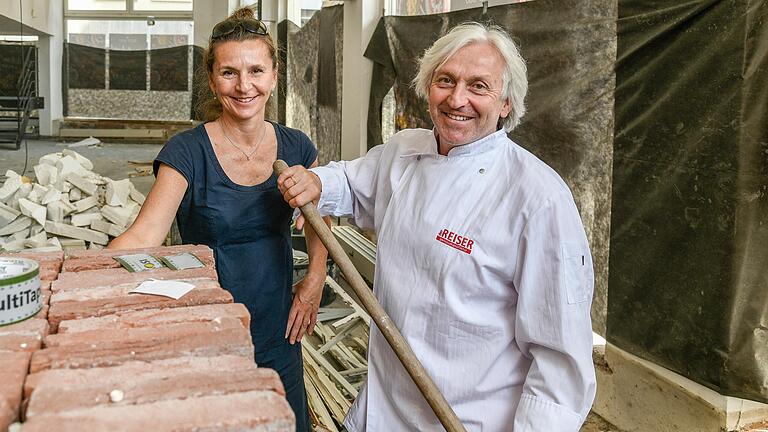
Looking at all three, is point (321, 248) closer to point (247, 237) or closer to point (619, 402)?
point (247, 237)

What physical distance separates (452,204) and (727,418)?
209 centimetres

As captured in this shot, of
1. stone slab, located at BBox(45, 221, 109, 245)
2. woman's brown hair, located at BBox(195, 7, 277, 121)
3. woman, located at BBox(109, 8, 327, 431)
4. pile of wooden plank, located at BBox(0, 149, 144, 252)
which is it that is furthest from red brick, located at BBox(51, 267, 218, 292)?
stone slab, located at BBox(45, 221, 109, 245)

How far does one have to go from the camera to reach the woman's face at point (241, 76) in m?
2.35

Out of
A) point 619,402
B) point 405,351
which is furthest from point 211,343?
point 619,402

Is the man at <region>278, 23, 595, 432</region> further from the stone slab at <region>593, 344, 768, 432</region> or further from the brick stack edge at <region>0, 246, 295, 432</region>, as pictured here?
the stone slab at <region>593, 344, 768, 432</region>

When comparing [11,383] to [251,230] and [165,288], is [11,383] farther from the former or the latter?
[251,230]

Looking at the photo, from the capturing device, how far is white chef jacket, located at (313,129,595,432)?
5.96 ft

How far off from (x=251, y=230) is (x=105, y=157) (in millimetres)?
13706

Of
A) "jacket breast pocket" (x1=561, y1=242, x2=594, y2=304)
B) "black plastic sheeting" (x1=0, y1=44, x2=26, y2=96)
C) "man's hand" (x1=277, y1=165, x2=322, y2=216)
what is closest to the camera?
"jacket breast pocket" (x1=561, y1=242, x2=594, y2=304)

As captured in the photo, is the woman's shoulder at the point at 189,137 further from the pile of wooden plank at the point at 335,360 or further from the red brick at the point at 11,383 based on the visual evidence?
the pile of wooden plank at the point at 335,360

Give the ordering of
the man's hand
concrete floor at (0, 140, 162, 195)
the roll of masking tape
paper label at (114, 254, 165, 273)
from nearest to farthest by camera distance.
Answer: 1. the roll of masking tape
2. paper label at (114, 254, 165, 273)
3. the man's hand
4. concrete floor at (0, 140, 162, 195)

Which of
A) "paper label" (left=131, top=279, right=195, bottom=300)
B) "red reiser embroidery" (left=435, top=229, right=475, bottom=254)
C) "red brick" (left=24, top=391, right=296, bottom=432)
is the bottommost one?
"red brick" (left=24, top=391, right=296, bottom=432)

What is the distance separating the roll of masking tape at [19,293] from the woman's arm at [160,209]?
2.84 feet

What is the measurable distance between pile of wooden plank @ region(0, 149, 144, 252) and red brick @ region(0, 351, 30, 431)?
6218 mm
